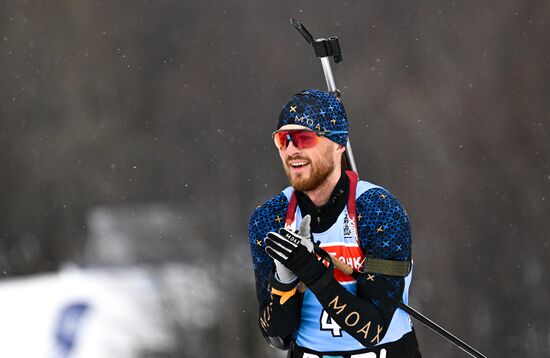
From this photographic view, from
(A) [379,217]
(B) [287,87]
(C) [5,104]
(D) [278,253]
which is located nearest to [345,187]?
(A) [379,217]

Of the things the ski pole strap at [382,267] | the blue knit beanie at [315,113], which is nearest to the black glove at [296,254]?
the ski pole strap at [382,267]

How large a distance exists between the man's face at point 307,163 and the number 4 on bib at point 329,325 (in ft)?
1.06

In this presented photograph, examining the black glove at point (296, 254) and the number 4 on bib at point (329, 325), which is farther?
the number 4 on bib at point (329, 325)

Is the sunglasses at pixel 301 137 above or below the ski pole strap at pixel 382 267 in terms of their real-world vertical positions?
above

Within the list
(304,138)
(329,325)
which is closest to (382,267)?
(329,325)

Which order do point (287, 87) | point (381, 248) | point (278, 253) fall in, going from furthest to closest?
point (287, 87), point (381, 248), point (278, 253)

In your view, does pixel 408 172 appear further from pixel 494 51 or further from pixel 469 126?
pixel 494 51

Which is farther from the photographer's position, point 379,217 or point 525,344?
point 525,344

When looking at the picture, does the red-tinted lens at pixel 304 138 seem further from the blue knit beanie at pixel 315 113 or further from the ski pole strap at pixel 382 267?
the ski pole strap at pixel 382 267

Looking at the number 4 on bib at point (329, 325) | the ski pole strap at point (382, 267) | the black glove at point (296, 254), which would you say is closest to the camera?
the black glove at point (296, 254)

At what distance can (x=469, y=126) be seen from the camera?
435 centimetres

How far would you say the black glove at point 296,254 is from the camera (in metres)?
1.66

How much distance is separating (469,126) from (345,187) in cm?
260

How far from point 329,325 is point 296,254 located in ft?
1.13
